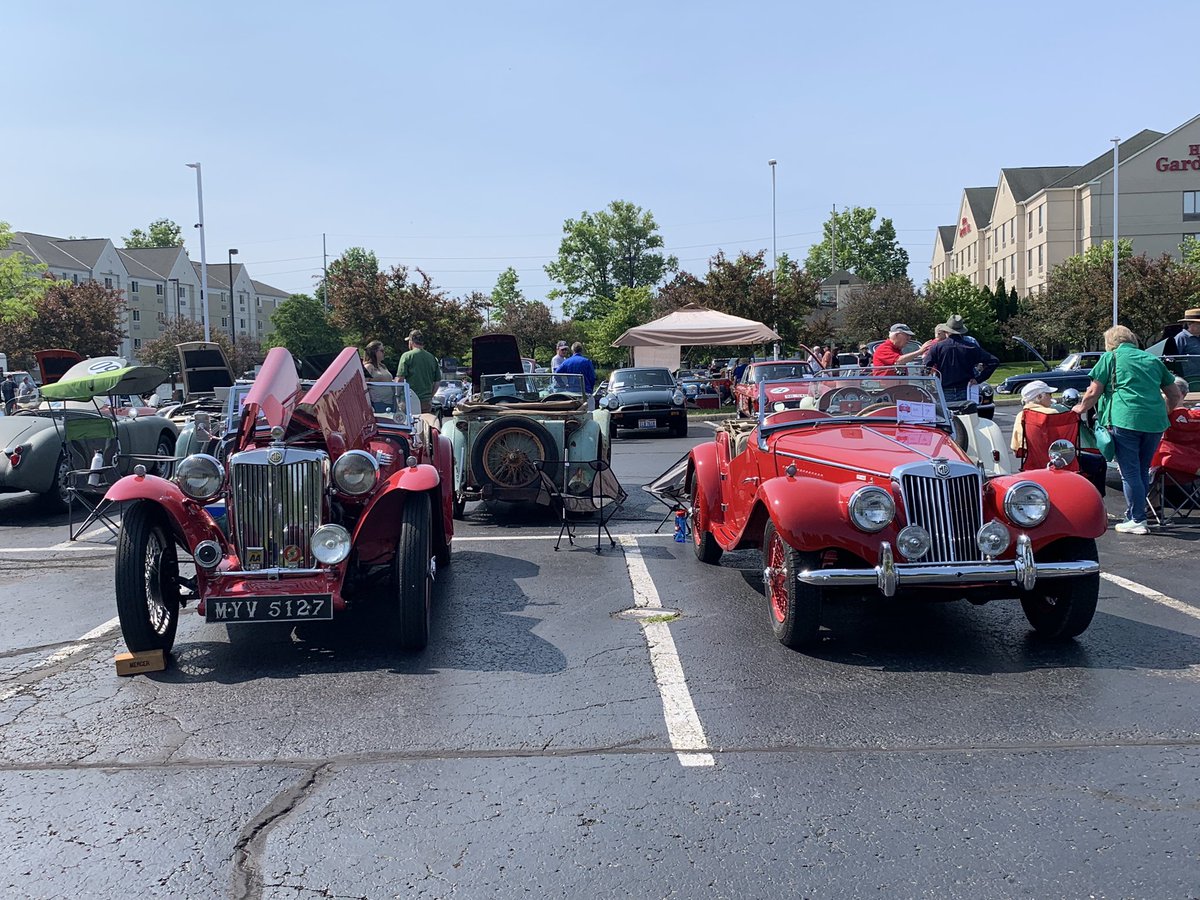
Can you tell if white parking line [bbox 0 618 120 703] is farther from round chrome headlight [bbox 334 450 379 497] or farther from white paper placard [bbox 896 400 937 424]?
white paper placard [bbox 896 400 937 424]

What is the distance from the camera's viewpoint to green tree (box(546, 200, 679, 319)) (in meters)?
95.0

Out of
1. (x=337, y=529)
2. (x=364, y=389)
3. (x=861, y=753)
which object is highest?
(x=364, y=389)

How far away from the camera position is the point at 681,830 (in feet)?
12.1

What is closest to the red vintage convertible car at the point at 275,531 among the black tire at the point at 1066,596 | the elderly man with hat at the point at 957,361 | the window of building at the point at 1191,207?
the black tire at the point at 1066,596

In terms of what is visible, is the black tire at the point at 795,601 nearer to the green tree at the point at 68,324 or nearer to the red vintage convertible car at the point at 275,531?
the red vintage convertible car at the point at 275,531

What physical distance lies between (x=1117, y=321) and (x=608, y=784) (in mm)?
41349

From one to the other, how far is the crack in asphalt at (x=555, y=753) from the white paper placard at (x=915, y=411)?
2.97 metres

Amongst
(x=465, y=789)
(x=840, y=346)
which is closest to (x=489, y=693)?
(x=465, y=789)

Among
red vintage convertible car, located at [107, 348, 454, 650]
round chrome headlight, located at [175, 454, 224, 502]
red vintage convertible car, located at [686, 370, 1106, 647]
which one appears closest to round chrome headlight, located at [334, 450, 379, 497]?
red vintage convertible car, located at [107, 348, 454, 650]

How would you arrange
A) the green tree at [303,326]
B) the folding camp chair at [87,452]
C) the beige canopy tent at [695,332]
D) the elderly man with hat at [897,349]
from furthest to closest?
the green tree at [303,326], the beige canopy tent at [695,332], the folding camp chair at [87,452], the elderly man with hat at [897,349]

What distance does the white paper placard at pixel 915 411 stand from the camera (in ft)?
23.2

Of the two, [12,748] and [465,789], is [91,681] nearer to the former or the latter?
[12,748]

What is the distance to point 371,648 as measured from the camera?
6.07m

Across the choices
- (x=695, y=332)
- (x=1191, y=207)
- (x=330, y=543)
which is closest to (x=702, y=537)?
(x=330, y=543)
